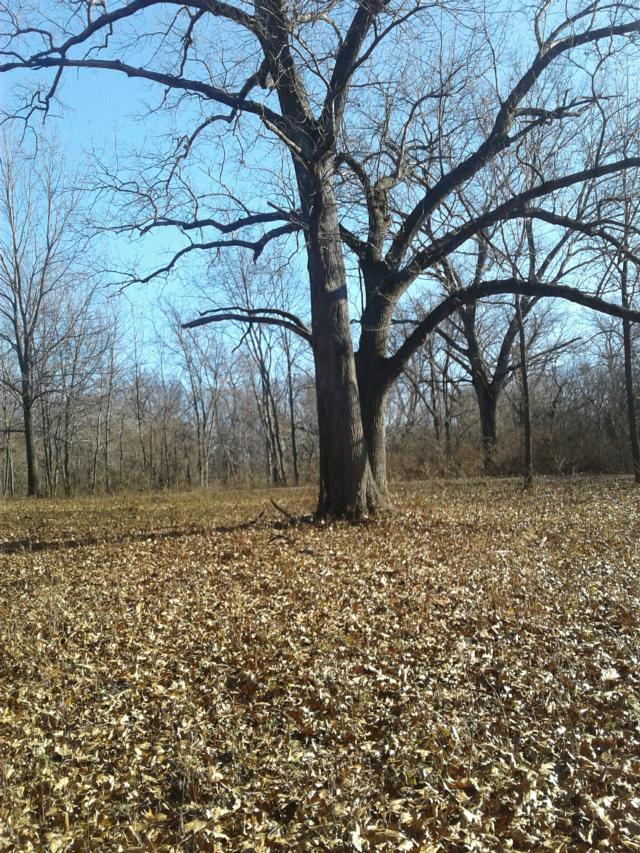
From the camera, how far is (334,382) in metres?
9.80

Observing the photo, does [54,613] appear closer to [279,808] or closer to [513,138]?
[279,808]

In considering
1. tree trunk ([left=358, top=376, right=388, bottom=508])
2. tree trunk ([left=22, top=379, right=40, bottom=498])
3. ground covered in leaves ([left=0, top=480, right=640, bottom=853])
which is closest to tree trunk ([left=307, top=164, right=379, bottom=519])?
tree trunk ([left=358, top=376, right=388, bottom=508])

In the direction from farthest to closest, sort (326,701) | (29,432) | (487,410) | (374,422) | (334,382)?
(487,410), (29,432), (374,422), (334,382), (326,701)

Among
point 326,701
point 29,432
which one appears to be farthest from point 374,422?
point 29,432

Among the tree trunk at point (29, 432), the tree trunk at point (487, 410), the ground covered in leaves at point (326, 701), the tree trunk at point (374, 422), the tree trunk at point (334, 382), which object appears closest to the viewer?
the ground covered in leaves at point (326, 701)

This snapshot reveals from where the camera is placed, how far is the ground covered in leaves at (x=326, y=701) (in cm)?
296

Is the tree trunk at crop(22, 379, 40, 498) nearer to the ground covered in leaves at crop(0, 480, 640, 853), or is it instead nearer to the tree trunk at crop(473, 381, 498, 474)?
the ground covered in leaves at crop(0, 480, 640, 853)

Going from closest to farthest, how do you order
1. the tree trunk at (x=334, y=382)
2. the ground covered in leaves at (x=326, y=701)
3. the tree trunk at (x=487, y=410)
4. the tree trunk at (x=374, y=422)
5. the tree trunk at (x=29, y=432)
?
the ground covered in leaves at (x=326, y=701), the tree trunk at (x=334, y=382), the tree trunk at (x=374, y=422), the tree trunk at (x=29, y=432), the tree trunk at (x=487, y=410)

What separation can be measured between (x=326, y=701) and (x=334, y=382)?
6.33m

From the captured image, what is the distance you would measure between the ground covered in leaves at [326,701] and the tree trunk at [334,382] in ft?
7.33

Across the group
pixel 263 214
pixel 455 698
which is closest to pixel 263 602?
pixel 455 698

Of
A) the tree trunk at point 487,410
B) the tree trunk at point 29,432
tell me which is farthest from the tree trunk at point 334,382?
the tree trunk at point 29,432

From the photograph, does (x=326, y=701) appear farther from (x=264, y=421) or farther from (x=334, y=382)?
(x=264, y=421)

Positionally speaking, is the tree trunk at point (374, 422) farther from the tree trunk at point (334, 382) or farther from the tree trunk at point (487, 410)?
the tree trunk at point (487, 410)
